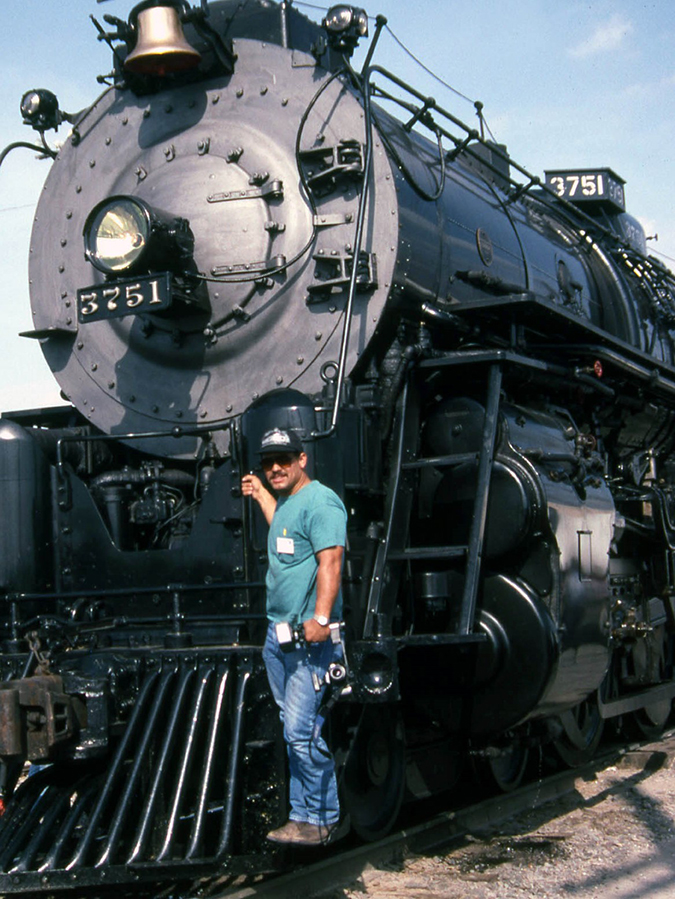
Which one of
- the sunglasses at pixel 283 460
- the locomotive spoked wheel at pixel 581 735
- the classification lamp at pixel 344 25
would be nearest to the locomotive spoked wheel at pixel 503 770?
the locomotive spoked wheel at pixel 581 735

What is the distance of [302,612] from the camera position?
403cm

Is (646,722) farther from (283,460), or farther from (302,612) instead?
(283,460)

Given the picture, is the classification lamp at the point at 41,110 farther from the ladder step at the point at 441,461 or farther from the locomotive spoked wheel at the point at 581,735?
the locomotive spoked wheel at the point at 581,735

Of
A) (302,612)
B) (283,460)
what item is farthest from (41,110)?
(302,612)

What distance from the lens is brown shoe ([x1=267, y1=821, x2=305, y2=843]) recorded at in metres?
3.83

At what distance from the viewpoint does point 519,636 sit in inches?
184

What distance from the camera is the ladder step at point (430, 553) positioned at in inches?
182

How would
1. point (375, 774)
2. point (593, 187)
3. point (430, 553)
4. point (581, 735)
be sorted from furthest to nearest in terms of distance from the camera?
1. point (593, 187)
2. point (581, 735)
3. point (375, 774)
4. point (430, 553)

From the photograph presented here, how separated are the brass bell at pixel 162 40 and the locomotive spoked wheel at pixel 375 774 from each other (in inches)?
118

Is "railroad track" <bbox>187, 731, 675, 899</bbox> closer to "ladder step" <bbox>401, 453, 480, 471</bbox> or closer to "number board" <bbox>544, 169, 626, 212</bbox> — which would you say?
"ladder step" <bbox>401, 453, 480, 471</bbox>

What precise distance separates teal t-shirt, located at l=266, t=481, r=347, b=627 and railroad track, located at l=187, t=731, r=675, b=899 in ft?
2.78

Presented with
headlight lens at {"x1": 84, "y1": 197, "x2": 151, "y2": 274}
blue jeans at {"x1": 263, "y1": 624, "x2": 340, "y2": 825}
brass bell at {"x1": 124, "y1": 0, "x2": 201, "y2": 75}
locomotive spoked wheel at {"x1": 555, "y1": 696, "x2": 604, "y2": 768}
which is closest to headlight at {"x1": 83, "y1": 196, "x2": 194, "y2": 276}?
headlight lens at {"x1": 84, "y1": 197, "x2": 151, "y2": 274}

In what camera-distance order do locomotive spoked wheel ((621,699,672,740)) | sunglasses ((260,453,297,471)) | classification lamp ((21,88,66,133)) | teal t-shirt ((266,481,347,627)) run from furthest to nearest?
locomotive spoked wheel ((621,699,672,740)), classification lamp ((21,88,66,133)), sunglasses ((260,453,297,471)), teal t-shirt ((266,481,347,627))

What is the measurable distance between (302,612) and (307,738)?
424 mm
